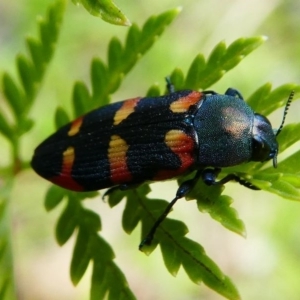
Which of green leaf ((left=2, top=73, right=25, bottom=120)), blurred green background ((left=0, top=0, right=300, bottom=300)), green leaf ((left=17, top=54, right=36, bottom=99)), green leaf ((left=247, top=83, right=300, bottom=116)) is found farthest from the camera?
blurred green background ((left=0, top=0, right=300, bottom=300))

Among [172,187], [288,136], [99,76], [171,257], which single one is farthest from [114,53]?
[172,187]

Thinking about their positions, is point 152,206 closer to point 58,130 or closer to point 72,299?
point 58,130

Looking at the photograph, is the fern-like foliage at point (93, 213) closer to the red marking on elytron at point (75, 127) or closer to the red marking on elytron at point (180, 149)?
the red marking on elytron at point (75, 127)

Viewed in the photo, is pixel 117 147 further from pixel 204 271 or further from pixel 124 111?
pixel 204 271

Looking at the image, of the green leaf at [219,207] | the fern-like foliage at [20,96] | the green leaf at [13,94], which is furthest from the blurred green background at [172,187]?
the green leaf at [219,207]

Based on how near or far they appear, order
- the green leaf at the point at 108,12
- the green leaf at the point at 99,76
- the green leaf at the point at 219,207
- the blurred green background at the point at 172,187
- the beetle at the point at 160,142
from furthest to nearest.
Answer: the blurred green background at the point at 172,187 → the green leaf at the point at 99,76 → the beetle at the point at 160,142 → the green leaf at the point at 219,207 → the green leaf at the point at 108,12

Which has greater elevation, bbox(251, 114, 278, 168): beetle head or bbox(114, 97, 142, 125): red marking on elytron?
bbox(251, 114, 278, 168): beetle head

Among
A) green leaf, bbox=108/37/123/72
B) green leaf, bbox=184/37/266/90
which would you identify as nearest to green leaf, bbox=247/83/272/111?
green leaf, bbox=184/37/266/90

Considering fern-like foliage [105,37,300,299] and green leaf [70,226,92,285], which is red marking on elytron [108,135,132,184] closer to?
fern-like foliage [105,37,300,299]
